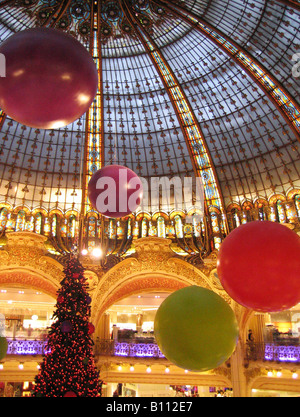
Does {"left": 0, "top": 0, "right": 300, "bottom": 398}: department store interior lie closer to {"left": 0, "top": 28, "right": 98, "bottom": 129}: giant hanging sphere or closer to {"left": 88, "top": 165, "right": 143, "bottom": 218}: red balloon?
{"left": 88, "top": 165, "right": 143, "bottom": 218}: red balloon

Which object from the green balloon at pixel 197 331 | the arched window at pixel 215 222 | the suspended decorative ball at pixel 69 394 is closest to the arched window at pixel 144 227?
the arched window at pixel 215 222

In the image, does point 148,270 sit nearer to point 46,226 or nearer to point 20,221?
point 46,226

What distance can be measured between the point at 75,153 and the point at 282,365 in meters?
13.1

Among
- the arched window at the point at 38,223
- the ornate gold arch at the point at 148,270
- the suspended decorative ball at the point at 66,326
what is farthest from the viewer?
the arched window at the point at 38,223

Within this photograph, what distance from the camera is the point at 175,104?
15.4 metres

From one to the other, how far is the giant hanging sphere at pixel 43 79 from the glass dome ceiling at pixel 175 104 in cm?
854

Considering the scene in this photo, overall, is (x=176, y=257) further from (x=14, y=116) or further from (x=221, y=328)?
(x=14, y=116)

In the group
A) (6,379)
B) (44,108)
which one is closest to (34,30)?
(44,108)

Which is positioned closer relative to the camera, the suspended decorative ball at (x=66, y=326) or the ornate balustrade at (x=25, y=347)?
the suspended decorative ball at (x=66, y=326)

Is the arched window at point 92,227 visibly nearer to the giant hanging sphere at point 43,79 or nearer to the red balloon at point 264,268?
the red balloon at point 264,268

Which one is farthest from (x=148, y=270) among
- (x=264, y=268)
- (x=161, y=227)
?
(x=264, y=268)

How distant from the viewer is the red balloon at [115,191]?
5723 mm

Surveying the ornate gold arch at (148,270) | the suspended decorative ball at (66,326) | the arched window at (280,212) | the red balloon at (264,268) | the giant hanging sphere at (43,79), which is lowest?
the red balloon at (264,268)

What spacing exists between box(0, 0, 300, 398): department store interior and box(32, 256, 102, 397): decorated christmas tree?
287 cm
